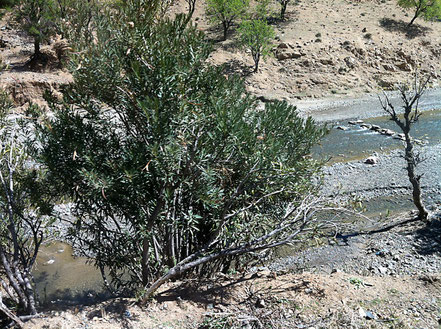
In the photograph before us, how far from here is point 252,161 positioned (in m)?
6.09

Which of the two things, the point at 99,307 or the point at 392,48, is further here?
the point at 392,48

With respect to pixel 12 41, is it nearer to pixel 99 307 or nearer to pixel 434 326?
pixel 99 307

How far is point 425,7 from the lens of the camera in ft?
142

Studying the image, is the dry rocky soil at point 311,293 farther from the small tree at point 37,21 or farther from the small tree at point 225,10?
the small tree at point 225,10

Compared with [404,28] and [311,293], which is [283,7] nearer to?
[404,28]

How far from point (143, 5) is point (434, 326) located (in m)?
7.25

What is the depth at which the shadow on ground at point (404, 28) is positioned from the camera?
43919 mm

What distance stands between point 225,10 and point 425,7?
78.2ft

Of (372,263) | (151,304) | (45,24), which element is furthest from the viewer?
(45,24)

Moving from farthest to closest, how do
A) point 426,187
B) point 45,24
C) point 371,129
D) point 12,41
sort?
1. point 12,41
2. point 45,24
3. point 371,129
4. point 426,187

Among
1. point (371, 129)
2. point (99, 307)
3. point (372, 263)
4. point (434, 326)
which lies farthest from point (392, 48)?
point (99, 307)

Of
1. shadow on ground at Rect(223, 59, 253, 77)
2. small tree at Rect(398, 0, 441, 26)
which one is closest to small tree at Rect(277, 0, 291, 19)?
shadow on ground at Rect(223, 59, 253, 77)

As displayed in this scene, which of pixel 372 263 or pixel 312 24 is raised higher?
pixel 312 24

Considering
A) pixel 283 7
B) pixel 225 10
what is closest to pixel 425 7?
pixel 283 7
